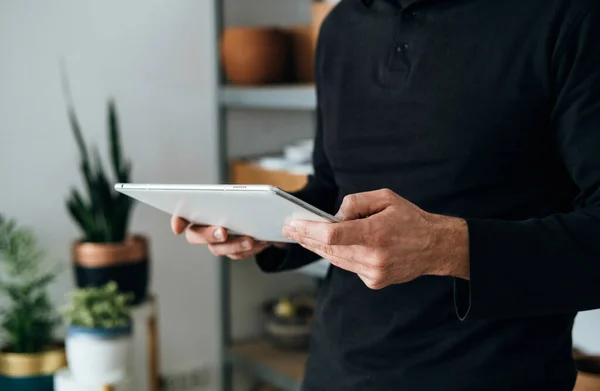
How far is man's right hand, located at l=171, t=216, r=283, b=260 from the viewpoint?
41.7 inches

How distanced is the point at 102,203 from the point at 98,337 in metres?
0.35

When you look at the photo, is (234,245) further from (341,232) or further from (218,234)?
(341,232)

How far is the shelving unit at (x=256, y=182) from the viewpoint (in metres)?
1.89

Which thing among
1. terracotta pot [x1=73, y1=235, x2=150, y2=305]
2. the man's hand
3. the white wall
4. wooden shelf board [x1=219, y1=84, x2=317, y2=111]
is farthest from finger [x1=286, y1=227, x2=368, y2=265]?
the white wall

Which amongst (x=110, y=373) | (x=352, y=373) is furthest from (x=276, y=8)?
(x=352, y=373)

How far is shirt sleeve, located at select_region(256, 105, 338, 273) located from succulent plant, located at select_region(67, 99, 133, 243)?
0.78 m

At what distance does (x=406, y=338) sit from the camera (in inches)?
39.6

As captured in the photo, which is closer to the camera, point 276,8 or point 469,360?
point 469,360

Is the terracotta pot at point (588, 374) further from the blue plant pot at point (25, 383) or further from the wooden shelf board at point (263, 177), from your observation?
the blue plant pot at point (25, 383)

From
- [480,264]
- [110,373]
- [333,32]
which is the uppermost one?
[333,32]

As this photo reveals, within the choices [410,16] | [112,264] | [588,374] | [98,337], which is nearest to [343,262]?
[410,16]

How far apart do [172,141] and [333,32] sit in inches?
43.8

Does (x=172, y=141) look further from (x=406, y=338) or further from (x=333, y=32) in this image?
(x=406, y=338)

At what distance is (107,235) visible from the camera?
191 centimetres
